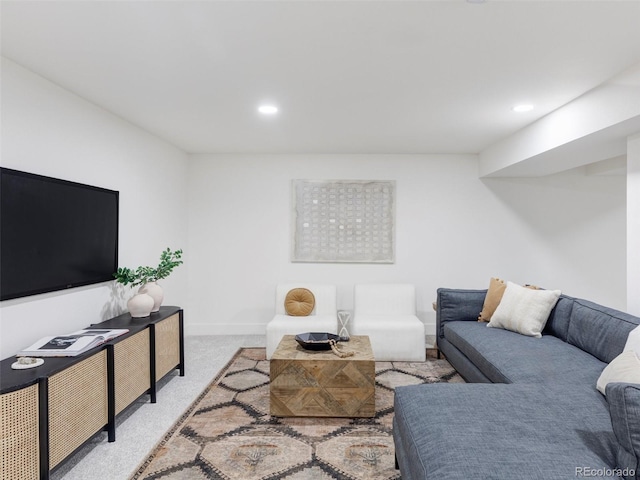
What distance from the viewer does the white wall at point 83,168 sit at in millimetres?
2393

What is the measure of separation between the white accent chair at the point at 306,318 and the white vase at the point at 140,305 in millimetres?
1270

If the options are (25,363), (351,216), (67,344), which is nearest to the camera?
(25,363)

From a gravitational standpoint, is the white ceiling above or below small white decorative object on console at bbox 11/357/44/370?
above

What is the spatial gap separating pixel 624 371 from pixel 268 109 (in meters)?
3.02

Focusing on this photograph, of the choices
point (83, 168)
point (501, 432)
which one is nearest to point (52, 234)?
point (83, 168)

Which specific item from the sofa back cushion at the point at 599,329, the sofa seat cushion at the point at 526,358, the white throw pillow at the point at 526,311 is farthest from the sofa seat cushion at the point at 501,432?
the white throw pillow at the point at 526,311

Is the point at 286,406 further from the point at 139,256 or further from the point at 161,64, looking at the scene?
the point at 161,64

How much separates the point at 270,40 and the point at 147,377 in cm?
265

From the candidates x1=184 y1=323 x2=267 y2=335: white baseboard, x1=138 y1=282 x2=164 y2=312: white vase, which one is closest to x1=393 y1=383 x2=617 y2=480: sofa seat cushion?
x1=138 y1=282 x2=164 y2=312: white vase

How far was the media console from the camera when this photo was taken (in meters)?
1.81

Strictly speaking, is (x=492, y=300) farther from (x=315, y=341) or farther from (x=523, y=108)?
(x=315, y=341)

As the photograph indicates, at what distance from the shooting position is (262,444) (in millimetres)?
2467

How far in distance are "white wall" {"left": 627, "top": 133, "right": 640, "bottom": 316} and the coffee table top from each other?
2.07 m

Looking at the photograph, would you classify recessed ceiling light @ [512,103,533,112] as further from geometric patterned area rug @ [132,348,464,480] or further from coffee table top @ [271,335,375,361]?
geometric patterned area rug @ [132,348,464,480]
